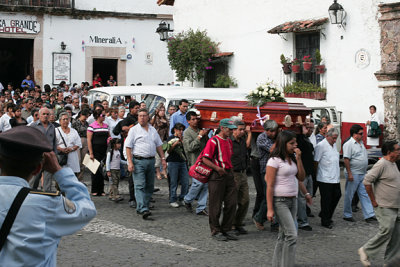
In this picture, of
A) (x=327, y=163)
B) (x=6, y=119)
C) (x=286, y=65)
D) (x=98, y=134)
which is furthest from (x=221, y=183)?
(x=286, y=65)

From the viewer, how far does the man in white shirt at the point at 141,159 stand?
9.28 m

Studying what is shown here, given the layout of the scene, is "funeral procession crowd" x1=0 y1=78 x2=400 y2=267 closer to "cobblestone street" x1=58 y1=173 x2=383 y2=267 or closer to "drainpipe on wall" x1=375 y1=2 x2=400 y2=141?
"cobblestone street" x1=58 y1=173 x2=383 y2=267

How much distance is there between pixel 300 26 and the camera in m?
18.0

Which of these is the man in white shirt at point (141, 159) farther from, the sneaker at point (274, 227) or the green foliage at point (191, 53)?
the green foliage at point (191, 53)

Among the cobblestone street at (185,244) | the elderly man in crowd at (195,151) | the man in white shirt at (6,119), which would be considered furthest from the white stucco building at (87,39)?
the cobblestone street at (185,244)

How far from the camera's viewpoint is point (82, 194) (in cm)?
294

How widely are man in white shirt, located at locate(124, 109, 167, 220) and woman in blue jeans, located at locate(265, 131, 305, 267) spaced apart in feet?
10.2

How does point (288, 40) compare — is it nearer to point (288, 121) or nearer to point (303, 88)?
point (303, 88)

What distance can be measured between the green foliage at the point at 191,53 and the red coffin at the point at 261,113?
12324mm

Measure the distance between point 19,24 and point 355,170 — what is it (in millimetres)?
20244

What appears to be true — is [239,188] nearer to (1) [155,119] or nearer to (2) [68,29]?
(1) [155,119]

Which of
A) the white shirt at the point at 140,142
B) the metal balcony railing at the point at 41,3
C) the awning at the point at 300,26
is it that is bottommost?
the white shirt at the point at 140,142

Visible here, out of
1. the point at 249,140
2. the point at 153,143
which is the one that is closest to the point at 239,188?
the point at 249,140

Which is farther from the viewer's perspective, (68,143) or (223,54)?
(223,54)
